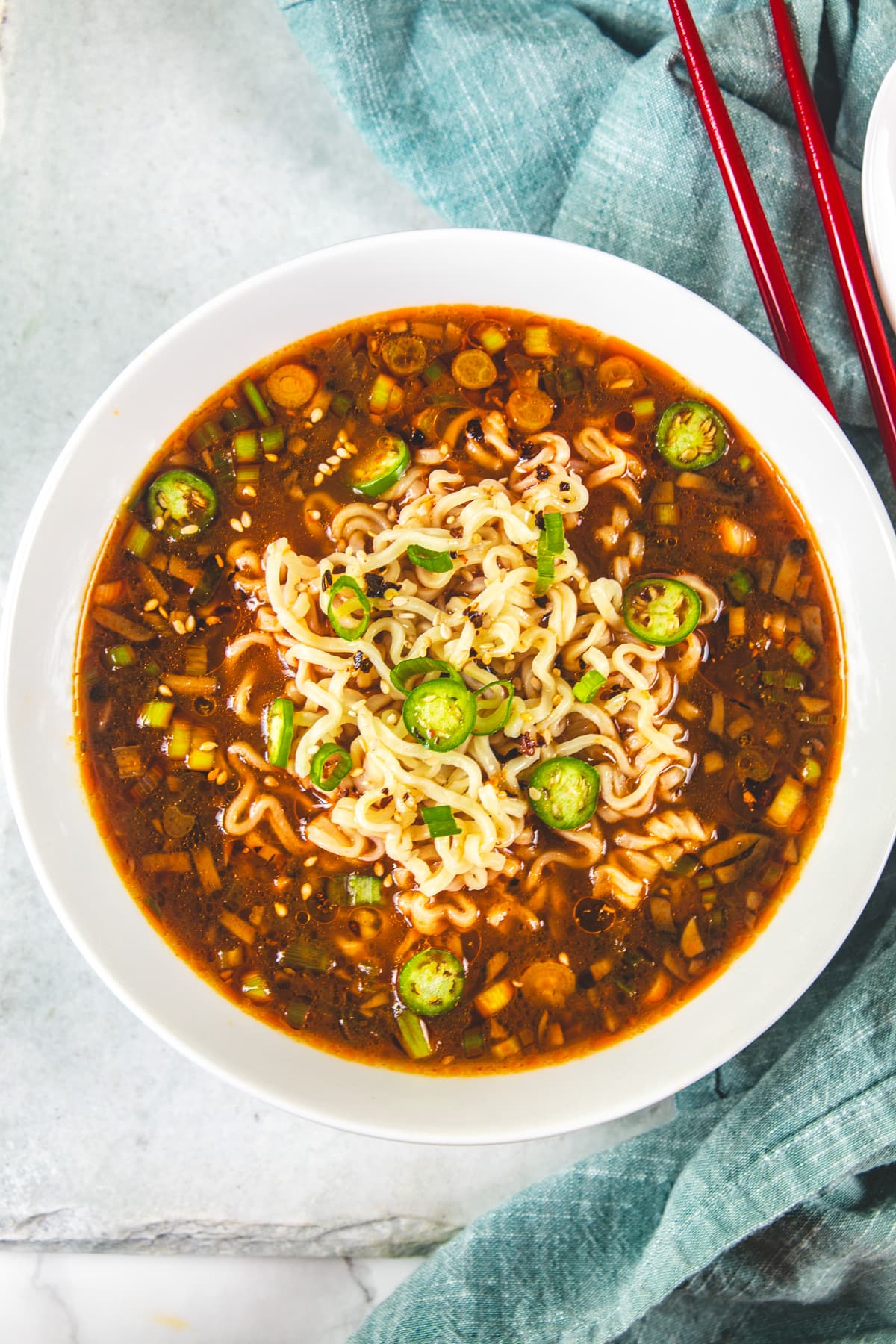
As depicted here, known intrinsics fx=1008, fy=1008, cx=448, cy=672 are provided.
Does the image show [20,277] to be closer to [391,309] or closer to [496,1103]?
[391,309]

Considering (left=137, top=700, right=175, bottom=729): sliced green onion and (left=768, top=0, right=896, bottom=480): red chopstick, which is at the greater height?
(left=768, top=0, right=896, bottom=480): red chopstick

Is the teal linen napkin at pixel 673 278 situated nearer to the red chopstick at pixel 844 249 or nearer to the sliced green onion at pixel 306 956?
the red chopstick at pixel 844 249

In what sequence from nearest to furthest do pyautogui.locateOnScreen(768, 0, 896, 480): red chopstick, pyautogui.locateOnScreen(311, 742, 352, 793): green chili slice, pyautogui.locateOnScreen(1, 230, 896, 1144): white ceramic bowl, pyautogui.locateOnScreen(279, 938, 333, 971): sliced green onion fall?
pyautogui.locateOnScreen(1, 230, 896, 1144): white ceramic bowl < pyautogui.locateOnScreen(311, 742, 352, 793): green chili slice < pyautogui.locateOnScreen(279, 938, 333, 971): sliced green onion < pyautogui.locateOnScreen(768, 0, 896, 480): red chopstick

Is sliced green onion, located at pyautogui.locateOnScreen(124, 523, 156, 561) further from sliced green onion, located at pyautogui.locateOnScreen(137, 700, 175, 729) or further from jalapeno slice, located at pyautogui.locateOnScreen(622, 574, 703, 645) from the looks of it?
jalapeno slice, located at pyautogui.locateOnScreen(622, 574, 703, 645)

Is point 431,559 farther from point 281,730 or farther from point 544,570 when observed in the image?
point 281,730

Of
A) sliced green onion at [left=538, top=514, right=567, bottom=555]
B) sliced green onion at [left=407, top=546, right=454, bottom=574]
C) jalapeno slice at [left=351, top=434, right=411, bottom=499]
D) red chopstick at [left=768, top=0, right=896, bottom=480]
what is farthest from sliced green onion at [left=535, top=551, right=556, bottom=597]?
red chopstick at [left=768, top=0, right=896, bottom=480]

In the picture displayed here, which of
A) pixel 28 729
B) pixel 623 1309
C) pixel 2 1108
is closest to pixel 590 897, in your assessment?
pixel 623 1309
